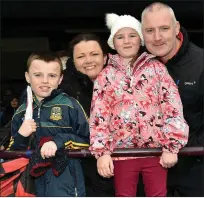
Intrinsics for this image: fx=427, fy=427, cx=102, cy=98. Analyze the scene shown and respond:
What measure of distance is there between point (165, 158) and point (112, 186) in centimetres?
62

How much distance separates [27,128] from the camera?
263 cm

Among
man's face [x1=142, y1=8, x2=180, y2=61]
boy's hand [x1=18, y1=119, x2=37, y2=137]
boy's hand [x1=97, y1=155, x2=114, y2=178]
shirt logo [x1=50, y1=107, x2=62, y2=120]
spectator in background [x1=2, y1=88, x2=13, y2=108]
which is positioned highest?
man's face [x1=142, y1=8, x2=180, y2=61]

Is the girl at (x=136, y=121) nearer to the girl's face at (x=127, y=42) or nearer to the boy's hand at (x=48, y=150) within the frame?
the girl's face at (x=127, y=42)

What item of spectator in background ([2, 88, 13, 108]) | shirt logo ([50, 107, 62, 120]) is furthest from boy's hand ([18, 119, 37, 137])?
spectator in background ([2, 88, 13, 108])

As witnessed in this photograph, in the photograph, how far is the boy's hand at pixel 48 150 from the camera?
2514mm

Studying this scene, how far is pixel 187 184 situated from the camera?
3.12 meters

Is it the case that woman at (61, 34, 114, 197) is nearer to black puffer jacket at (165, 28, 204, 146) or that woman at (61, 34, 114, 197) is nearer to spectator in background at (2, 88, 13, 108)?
black puffer jacket at (165, 28, 204, 146)

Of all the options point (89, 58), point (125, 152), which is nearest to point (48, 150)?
point (125, 152)

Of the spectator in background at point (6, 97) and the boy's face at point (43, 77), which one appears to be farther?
the spectator in background at point (6, 97)

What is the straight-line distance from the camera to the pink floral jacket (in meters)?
2.59

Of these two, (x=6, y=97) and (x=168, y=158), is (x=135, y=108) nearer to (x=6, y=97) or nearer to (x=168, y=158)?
(x=168, y=158)

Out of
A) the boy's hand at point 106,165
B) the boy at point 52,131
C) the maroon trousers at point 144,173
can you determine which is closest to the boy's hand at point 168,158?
the maroon trousers at point 144,173

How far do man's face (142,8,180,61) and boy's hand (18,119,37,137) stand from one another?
1.01 metres

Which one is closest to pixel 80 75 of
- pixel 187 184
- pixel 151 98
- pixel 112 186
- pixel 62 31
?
pixel 151 98
